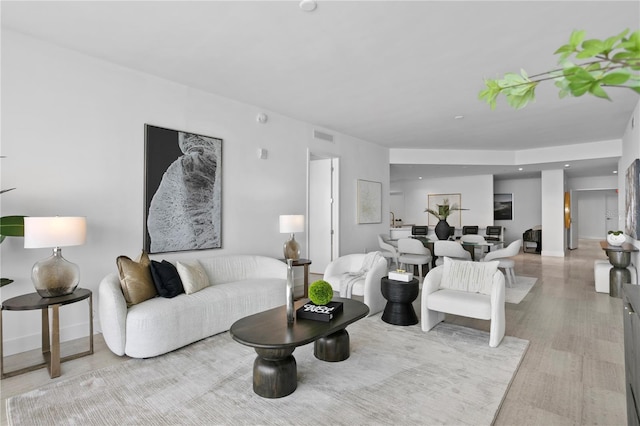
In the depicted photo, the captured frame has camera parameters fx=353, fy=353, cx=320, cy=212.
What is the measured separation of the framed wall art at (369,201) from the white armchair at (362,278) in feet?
8.56

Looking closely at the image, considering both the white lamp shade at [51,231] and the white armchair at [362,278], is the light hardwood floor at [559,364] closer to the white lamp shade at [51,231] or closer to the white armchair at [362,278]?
the white armchair at [362,278]

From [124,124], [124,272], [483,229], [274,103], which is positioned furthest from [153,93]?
[483,229]

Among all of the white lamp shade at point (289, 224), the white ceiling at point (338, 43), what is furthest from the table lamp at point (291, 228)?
the white ceiling at point (338, 43)

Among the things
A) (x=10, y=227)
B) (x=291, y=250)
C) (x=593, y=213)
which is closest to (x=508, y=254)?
(x=291, y=250)

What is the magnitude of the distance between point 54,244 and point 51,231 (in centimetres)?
11

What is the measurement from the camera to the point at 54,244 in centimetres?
294

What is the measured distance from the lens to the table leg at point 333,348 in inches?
125

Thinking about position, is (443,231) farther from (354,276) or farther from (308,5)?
(308,5)

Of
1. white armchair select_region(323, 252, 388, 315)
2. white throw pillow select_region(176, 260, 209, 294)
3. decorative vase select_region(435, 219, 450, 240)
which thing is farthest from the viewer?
decorative vase select_region(435, 219, 450, 240)

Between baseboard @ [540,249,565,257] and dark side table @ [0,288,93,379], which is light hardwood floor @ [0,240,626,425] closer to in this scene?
dark side table @ [0,288,93,379]

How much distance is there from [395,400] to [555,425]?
1014 millimetres

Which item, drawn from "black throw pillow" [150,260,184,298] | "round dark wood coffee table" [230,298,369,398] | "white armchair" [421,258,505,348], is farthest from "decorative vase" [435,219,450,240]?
"black throw pillow" [150,260,184,298]

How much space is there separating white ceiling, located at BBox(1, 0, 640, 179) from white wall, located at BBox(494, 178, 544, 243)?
7.69m

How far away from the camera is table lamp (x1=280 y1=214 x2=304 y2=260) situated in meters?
5.25
